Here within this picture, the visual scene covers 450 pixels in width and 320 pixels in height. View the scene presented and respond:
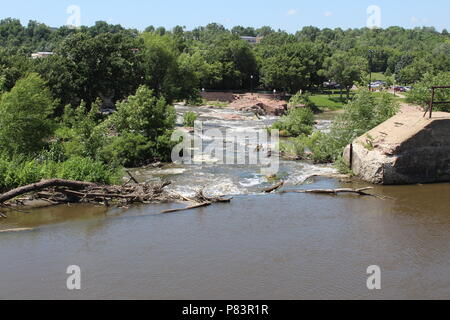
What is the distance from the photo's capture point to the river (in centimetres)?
1661

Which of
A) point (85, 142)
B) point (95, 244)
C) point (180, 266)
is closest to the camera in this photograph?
point (180, 266)

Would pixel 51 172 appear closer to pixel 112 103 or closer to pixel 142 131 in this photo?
pixel 142 131

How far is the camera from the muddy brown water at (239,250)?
16.6m

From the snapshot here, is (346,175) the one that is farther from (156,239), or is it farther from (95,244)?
(95,244)

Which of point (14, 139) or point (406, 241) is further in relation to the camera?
point (14, 139)

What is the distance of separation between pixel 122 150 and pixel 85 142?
16.8ft

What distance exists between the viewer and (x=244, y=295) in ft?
52.9

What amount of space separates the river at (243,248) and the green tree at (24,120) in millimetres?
7255

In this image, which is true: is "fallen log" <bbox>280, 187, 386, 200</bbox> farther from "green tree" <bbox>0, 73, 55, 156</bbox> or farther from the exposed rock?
Result: "green tree" <bbox>0, 73, 55, 156</bbox>

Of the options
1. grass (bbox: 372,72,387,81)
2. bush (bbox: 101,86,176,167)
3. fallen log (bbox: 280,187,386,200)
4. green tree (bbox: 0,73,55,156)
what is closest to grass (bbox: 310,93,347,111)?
grass (bbox: 372,72,387,81)

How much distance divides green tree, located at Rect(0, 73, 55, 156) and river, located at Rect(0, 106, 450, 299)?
725 centimetres

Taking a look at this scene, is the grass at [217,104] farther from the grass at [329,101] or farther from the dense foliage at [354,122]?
the dense foliage at [354,122]
